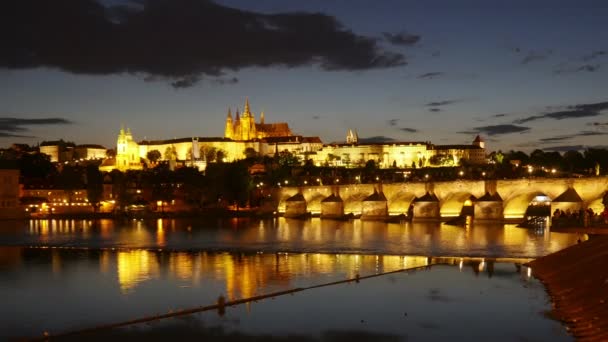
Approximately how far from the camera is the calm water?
17.3m

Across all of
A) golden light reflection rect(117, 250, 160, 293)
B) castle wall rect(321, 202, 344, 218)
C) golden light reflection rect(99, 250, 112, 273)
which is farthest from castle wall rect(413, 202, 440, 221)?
golden light reflection rect(99, 250, 112, 273)

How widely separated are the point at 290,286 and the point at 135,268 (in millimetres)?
8293

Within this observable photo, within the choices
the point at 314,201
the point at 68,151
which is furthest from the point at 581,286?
the point at 68,151

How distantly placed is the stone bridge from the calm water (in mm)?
9461

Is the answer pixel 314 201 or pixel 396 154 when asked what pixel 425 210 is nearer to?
pixel 314 201

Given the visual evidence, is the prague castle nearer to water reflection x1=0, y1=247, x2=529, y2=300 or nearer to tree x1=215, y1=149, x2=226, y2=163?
tree x1=215, y1=149, x2=226, y2=163

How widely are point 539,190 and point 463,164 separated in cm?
9287

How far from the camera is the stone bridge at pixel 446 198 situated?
50250mm

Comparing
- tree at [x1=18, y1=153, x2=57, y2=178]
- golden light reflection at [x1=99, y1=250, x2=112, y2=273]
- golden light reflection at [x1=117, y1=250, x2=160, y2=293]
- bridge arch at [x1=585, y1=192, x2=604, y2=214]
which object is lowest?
golden light reflection at [x1=99, y1=250, x2=112, y2=273]

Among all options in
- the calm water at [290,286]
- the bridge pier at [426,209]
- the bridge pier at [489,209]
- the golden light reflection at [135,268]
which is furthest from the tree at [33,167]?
the golden light reflection at [135,268]

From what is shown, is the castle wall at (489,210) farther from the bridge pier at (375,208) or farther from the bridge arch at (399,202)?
the bridge arch at (399,202)

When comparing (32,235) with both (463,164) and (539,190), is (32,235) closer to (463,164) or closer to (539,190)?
(539,190)

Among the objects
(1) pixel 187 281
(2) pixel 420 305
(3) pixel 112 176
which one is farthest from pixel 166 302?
(3) pixel 112 176

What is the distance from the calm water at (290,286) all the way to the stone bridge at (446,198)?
9461mm
